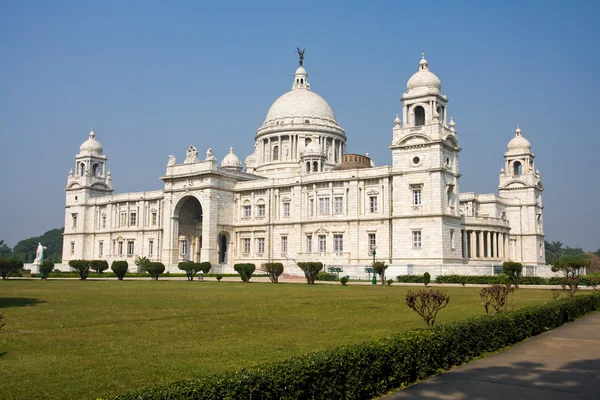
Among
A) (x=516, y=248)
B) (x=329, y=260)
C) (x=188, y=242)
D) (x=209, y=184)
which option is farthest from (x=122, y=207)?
(x=516, y=248)

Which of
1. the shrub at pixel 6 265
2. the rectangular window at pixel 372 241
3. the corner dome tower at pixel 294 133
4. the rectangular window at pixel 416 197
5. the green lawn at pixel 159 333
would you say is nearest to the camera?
the green lawn at pixel 159 333

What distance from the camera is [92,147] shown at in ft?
297

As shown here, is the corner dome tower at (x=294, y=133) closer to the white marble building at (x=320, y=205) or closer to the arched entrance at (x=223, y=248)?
the white marble building at (x=320, y=205)

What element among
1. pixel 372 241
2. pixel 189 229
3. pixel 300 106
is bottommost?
A: pixel 372 241

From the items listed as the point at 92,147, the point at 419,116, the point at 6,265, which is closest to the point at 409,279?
the point at 419,116

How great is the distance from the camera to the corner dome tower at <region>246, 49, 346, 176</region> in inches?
3398

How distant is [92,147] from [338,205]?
43.1 m

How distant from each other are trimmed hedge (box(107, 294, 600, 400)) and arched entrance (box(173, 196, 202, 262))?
6438cm

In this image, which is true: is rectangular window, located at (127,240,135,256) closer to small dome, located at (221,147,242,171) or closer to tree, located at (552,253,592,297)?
small dome, located at (221,147,242,171)

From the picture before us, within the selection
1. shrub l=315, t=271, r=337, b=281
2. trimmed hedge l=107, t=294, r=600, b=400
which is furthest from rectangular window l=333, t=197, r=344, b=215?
trimmed hedge l=107, t=294, r=600, b=400

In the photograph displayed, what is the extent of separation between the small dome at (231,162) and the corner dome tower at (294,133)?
2.53 meters

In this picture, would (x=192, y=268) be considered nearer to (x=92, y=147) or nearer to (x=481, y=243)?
(x=481, y=243)

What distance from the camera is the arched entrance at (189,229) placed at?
78.1 metres

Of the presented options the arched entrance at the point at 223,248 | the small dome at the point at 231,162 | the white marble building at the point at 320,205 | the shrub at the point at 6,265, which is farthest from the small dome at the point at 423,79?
the shrub at the point at 6,265
